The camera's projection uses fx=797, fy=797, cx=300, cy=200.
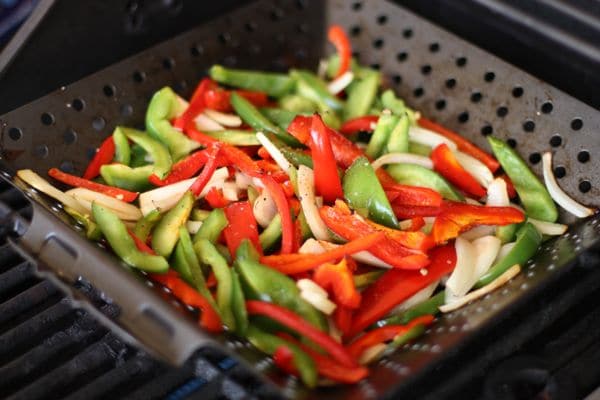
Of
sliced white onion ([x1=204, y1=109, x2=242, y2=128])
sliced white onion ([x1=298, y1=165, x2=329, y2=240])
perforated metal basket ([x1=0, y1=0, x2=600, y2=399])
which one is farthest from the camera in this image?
sliced white onion ([x1=204, y1=109, x2=242, y2=128])

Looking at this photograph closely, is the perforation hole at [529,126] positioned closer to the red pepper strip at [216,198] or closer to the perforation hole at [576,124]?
the perforation hole at [576,124]

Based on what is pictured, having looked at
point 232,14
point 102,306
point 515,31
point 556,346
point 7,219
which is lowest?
Result: point 556,346

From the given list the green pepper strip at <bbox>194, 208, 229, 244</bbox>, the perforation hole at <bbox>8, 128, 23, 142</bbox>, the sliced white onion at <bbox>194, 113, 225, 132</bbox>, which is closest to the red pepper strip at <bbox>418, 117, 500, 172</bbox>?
the sliced white onion at <bbox>194, 113, 225, 132</bbox>

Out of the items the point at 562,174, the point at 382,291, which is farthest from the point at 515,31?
the point at 382,291

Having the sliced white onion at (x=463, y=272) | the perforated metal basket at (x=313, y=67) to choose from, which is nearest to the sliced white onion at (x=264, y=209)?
the perforated metal basket at (x=313, y=67)

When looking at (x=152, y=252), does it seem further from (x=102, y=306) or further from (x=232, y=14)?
(x=232, y=14)

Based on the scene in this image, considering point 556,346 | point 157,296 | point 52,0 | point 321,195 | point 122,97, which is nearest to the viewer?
point 157,296

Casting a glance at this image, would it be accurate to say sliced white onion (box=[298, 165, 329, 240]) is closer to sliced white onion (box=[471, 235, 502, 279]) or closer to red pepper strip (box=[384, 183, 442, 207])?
red pepper strip (box=[384, 183, 442, 207])
